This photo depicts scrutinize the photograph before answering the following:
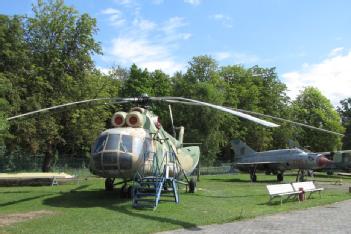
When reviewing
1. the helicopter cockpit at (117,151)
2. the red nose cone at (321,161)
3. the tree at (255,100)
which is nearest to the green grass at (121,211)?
the helicopter cockpit at (117,151)

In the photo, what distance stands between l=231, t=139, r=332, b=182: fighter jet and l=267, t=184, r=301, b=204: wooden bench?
13.0 metres

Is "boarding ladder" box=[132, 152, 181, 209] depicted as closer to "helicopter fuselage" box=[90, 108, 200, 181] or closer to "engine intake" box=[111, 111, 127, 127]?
"helicopter fuselage" box=[90, 108, 200, 181]

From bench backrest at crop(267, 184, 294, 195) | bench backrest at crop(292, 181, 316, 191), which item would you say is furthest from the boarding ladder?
bench backrest at crop(292, 181, 316, 191)

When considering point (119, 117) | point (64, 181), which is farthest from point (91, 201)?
point (64, 181)

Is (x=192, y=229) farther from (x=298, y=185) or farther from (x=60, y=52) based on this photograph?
(x=60, y=52)

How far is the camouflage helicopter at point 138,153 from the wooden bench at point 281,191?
367 centimetres

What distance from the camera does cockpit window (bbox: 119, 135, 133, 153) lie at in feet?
48.0

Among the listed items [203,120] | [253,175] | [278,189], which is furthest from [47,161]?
[278,189]

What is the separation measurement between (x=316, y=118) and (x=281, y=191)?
183 ft

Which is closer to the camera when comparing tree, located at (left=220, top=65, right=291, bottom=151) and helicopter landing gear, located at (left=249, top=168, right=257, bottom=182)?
helicopter landing gear, located at (left=249, top=168, right=257, bottom=182)

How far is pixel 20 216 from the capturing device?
12383mm

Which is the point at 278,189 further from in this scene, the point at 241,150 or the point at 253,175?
the point at 241,150

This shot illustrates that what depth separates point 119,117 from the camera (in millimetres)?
16438

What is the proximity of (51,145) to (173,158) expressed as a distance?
2096cm
